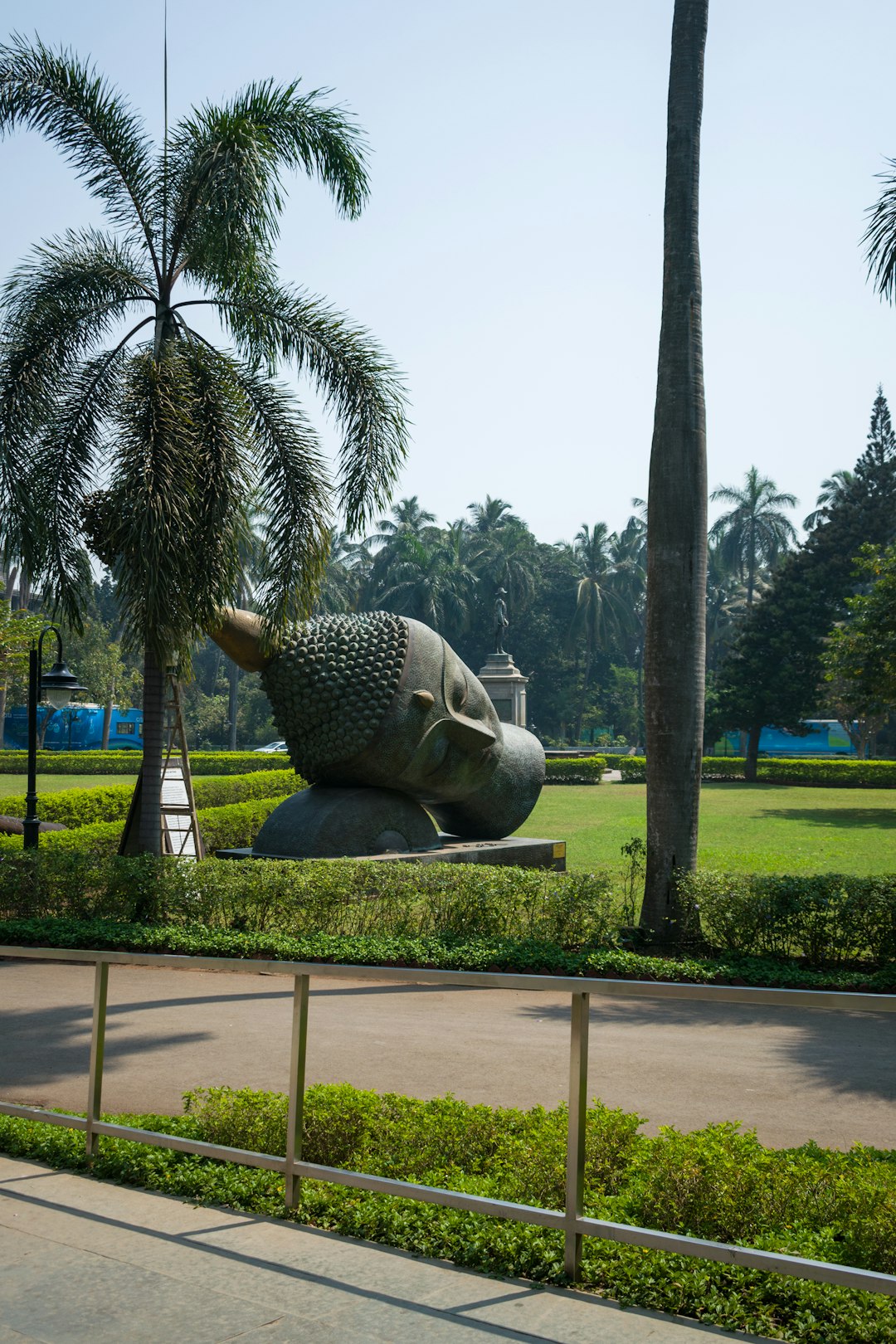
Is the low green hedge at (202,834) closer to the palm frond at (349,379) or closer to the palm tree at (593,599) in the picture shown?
the palm frond at (349,379)

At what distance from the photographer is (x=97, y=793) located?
19453mm

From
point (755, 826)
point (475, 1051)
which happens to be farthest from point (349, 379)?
point (755, 826)

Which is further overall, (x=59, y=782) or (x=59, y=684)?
(x=59, y=782)

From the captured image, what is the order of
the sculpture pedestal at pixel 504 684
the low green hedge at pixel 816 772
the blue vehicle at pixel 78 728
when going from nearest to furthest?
the sculpture pedestal at pixel 504 684 < the low green hedge at pixel 816 772 < the blue vehicle at pixel 78 728

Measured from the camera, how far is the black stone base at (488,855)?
39.1ft

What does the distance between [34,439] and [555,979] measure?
9107 mm

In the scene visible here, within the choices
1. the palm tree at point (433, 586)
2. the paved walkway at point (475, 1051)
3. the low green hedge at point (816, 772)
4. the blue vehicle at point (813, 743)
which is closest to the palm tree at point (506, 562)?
the palm tree at point (433, 586)

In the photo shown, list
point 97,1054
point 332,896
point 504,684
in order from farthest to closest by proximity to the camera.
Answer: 1. point 504,684
2. point 332,896
3. point 97,1054

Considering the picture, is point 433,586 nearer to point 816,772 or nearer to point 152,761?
point 816,772

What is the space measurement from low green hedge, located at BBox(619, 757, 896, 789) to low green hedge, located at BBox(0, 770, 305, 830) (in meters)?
15.1

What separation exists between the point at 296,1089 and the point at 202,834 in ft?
39.2

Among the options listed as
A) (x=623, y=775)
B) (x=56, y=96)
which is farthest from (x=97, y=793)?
(x=623, y=775)

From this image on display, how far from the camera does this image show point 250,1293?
3021mm

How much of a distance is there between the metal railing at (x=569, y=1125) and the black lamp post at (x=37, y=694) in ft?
25.2
